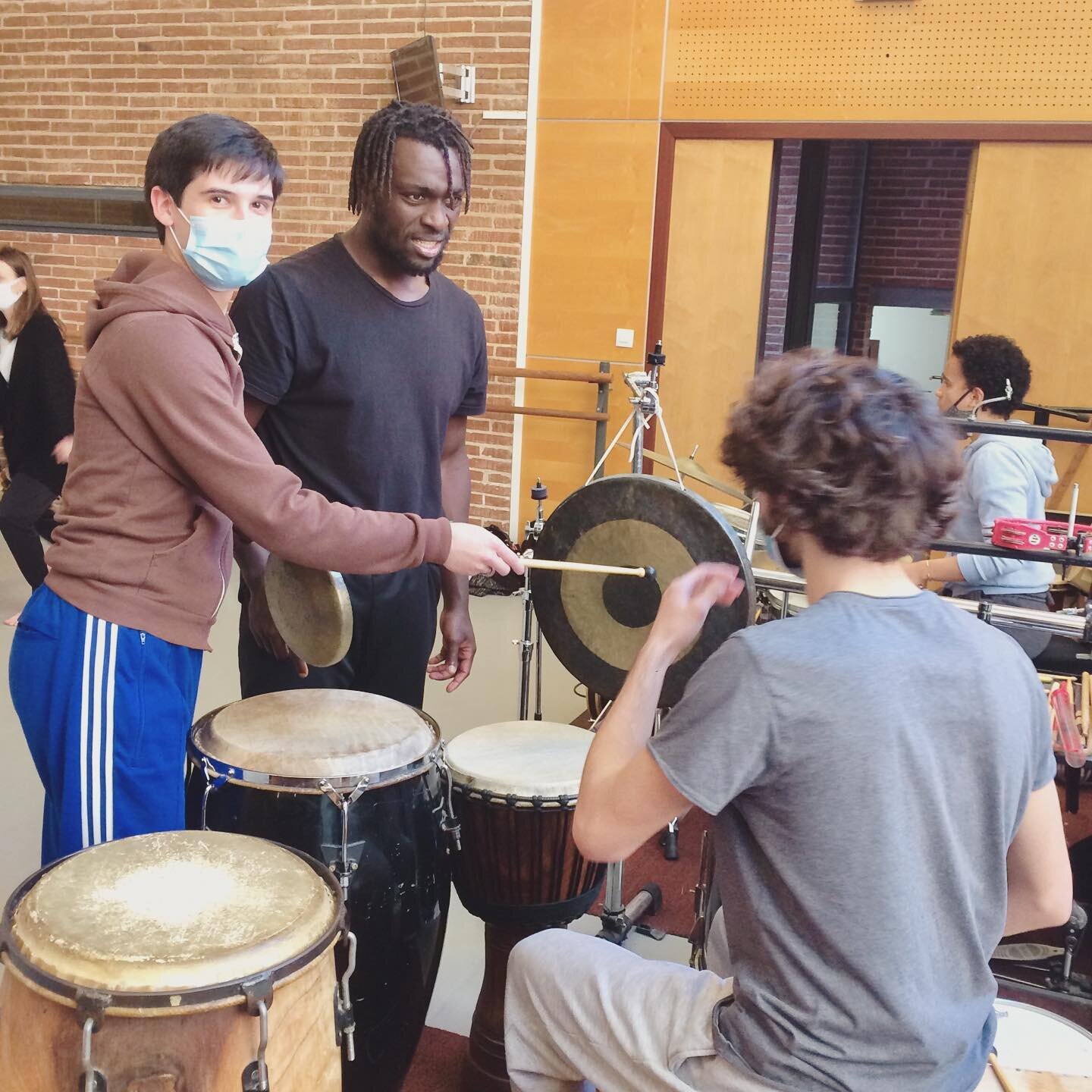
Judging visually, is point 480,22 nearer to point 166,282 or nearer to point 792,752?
point 166,282

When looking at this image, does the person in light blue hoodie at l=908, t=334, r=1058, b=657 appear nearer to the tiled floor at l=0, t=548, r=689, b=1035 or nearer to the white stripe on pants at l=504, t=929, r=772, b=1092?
the tiled floor at l=0, t=548, r=689, b=1035

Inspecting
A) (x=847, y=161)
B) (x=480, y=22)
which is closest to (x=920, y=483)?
(x=480, y=22)

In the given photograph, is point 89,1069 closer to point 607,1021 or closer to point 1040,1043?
point 607,1021

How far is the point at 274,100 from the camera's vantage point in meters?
6.65

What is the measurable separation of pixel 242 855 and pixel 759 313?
5.01 meters

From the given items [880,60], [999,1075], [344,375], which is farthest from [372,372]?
[880,60]

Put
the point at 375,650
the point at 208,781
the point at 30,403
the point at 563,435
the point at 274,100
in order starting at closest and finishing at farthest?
1. the point at 208,781
2. the point at 375,650
3. the point at 30,403
4. the point at 563,435
5. the point at 274,100

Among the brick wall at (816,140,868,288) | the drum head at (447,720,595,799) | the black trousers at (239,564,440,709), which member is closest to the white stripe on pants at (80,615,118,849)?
the black trousers at (239,564,440,709)

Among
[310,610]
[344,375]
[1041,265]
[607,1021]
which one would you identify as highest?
[1041,265]

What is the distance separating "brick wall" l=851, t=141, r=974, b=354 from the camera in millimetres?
9023

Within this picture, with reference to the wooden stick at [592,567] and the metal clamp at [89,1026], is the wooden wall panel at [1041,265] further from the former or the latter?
the metal clamp at [89,1026]

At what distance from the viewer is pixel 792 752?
119 cm

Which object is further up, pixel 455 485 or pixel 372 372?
pixel 372 372

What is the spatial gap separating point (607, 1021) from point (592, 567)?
84 centimetres
